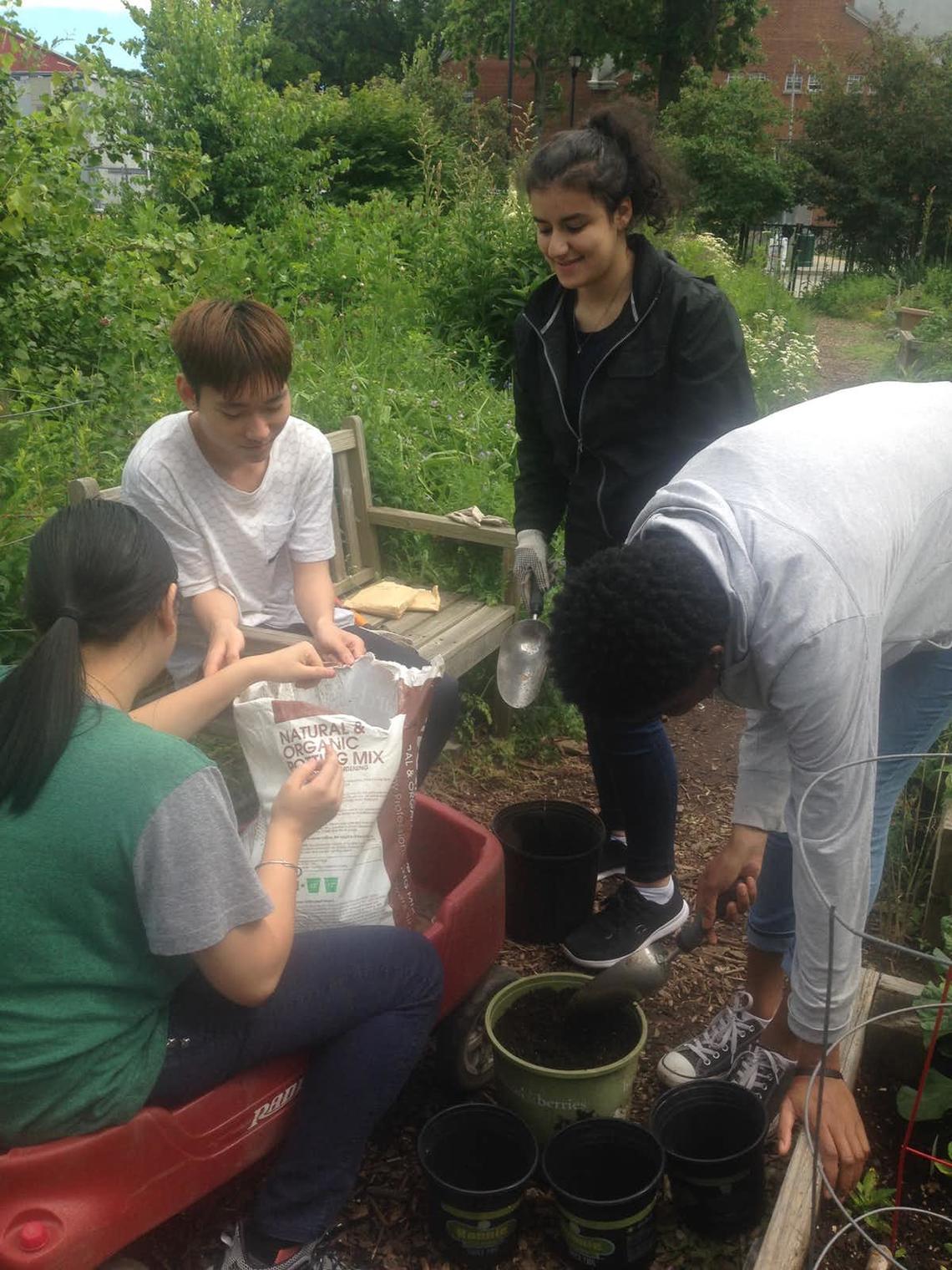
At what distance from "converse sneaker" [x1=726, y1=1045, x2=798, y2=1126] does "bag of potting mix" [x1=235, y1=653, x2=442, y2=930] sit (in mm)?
784

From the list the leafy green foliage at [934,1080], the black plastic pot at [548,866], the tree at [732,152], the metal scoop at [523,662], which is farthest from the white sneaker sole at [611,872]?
the tree at [732,152]

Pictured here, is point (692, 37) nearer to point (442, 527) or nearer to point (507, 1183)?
point (442, 527)

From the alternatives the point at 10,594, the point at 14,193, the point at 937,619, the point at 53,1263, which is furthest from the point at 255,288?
the point at 53,1263

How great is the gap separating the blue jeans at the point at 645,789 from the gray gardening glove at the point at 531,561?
15.9 inches

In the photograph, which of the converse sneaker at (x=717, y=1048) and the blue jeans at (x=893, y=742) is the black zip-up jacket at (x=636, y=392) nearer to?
the blue jeans at (x=893, y=742)

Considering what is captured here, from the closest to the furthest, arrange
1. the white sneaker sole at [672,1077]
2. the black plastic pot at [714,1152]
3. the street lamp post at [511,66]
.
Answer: the black plastic pot at [714,1152], the white sneaker sole at [672,1077], the street lamp post at [511,66]

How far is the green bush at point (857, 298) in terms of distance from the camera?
15.7 metres

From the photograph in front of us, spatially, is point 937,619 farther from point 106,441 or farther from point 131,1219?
point 106,441

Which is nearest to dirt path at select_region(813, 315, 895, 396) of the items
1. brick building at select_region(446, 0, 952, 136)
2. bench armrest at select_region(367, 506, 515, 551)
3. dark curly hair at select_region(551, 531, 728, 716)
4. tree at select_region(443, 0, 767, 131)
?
bench armrest at select_region(367, 506, 515, 551)

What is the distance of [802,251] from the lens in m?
19.3

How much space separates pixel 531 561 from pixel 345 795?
104cm

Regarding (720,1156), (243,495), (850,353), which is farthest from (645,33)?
(720,1156)

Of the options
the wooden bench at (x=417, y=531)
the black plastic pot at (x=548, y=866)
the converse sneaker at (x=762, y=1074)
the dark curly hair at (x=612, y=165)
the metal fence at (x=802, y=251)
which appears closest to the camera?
the converse sneaker at (x=762, y=1074)

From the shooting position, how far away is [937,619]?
1.87m
